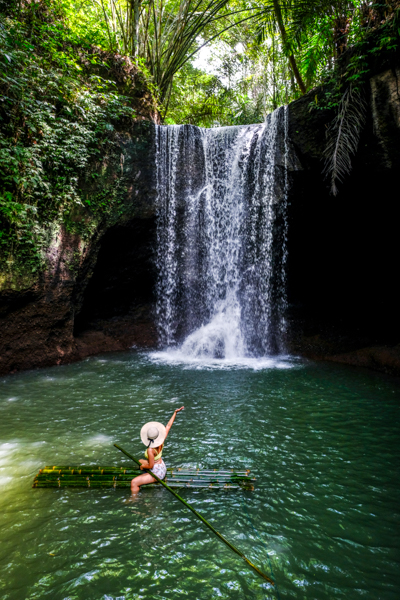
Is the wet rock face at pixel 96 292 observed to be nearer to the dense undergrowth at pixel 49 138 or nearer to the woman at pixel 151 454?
the dense undergrowth at pixel 49 138

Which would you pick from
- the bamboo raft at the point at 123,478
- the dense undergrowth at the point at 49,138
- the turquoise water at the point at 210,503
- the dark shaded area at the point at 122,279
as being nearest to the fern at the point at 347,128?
the turquoise water at the point at 210,503

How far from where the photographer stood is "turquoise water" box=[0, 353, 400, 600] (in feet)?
7.42

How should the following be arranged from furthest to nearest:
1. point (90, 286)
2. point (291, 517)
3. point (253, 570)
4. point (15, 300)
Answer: point (90, 286) < point (15, 300) < point (291, 517) < point (253, 570)

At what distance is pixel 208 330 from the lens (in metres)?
10.0

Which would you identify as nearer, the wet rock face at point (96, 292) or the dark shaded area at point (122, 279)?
the wet rock face at point (96, 292)

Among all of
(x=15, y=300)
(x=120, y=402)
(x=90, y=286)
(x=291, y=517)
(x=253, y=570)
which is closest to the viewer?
(x=253, y=570)

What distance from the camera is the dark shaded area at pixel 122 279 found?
9.72m

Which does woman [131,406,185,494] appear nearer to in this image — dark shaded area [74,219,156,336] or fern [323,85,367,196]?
fern [323,85,367,196]

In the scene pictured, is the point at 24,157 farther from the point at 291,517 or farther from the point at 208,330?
the point at 291,517

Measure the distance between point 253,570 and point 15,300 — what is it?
6.71 metres

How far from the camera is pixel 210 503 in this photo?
3.03 meters

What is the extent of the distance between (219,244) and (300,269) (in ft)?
7.90

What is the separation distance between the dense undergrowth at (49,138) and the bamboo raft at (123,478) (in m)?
5.12

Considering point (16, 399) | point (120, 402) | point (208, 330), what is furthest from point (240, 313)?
point (16, 399)
